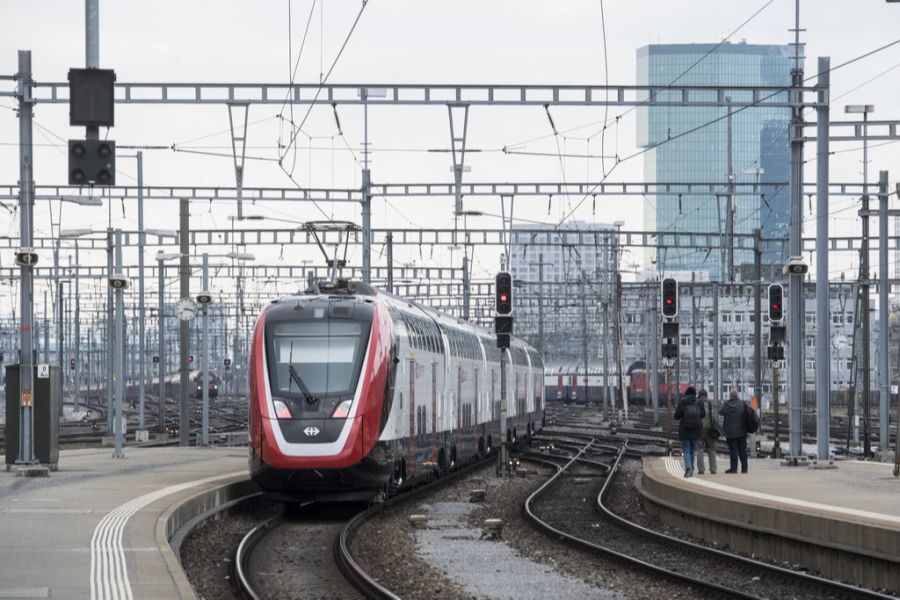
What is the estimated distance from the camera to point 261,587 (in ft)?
53.9

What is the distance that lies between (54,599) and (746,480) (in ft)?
50.3

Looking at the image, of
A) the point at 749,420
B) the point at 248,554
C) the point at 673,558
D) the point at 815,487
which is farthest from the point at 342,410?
the point at 749,420

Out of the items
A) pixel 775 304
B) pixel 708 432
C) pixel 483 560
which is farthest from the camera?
pixel 775 304

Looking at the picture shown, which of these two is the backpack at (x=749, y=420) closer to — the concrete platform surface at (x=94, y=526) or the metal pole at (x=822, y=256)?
the metal pole at (x=822, y=256)

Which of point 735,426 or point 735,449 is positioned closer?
point 735,426

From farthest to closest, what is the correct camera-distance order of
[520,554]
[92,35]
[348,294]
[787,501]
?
[348,294] < [92,35] < [787,501] < [520,554]

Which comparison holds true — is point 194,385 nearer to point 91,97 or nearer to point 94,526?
point 91,97

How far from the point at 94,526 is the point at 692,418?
11965 millimetres

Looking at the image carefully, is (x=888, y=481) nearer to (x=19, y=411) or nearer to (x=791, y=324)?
(x=791, y=324)

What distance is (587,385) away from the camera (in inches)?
4203

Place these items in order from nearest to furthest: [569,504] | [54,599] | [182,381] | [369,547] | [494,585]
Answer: [54,599] < [494,585] < [369,547] < [569,504] < [182,381]

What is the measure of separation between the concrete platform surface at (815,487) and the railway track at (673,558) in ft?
3.04

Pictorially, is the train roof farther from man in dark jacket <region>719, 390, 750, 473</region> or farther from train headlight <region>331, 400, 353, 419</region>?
man in dark jacket <region>719, 390, 750, 473</region>

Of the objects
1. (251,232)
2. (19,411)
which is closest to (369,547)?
(19,411)
